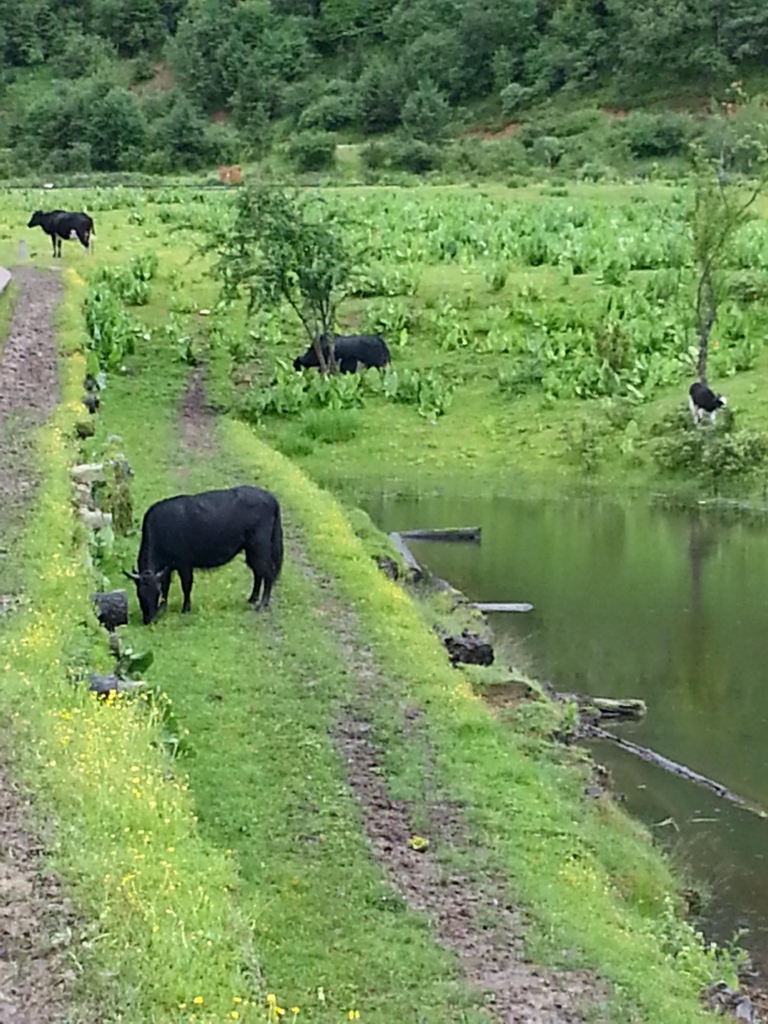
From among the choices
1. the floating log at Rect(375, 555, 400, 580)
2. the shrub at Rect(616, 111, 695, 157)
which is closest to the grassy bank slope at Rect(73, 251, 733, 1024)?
the floating log at Rect(375, 555, 400, 580)

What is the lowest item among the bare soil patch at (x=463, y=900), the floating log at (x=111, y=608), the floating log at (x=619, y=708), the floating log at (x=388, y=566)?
the floating log at (x=619, y=708)

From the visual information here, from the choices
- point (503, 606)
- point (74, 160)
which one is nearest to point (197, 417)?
point (503, 606)

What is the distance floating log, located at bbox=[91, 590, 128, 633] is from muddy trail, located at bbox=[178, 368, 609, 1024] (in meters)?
2.05

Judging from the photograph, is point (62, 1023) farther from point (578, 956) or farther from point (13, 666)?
point (13, 666)

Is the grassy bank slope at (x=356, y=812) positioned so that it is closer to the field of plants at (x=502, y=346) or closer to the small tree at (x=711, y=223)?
the field of plants at (x=502, y=346)

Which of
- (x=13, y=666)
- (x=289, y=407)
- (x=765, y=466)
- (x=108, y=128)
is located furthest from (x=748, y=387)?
(x=108, y=128)

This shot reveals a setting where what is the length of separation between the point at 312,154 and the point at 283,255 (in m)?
37.5

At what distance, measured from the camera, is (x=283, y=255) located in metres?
28.8

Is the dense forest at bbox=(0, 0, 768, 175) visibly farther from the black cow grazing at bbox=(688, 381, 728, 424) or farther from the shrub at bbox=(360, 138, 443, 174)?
the black cow grazing at bbox=(688, 381, 728, 424)

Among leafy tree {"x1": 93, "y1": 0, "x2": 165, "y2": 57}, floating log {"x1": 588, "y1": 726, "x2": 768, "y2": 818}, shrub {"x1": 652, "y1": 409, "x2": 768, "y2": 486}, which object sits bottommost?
floating log {"x1": 588, "y1": 726, "x2": 768, "y2": 818}

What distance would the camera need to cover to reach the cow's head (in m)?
13.7

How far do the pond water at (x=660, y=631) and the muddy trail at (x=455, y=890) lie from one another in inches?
80.0

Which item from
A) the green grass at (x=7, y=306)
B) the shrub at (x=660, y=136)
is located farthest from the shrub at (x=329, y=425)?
the shrub at (x=660, y=136)

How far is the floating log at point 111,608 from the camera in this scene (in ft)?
42.1
